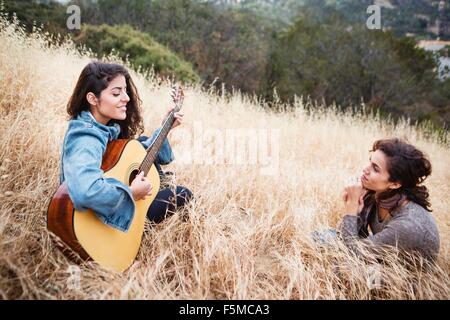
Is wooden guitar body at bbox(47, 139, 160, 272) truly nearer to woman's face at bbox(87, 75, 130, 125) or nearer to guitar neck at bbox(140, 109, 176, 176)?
guitar neck at bbox(140, 109, 176, 176)

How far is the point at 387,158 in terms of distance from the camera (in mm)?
1819

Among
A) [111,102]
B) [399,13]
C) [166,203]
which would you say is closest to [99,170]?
[111,102]

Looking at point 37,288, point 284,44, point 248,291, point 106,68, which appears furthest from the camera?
point 284,44

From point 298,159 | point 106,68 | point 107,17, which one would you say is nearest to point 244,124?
point 298,159

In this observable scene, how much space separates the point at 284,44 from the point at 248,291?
961cm

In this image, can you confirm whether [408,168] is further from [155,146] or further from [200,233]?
[155,146]

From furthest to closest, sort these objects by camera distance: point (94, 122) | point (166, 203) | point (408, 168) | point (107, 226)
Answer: point (166, 203) < point (408, 168) < point (94, 122) < point (107, 226)

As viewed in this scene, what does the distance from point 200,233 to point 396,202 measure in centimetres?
105

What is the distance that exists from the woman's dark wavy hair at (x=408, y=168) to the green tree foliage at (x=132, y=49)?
6.40 metres

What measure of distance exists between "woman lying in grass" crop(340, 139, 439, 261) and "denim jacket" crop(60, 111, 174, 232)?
3.81 feet

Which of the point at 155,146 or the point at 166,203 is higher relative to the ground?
the point at 155,146

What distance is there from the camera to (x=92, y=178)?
1438mm

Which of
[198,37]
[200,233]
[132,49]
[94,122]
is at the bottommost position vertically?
[200,233]

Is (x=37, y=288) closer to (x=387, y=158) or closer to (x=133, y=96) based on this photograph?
(x=133, y=96)
